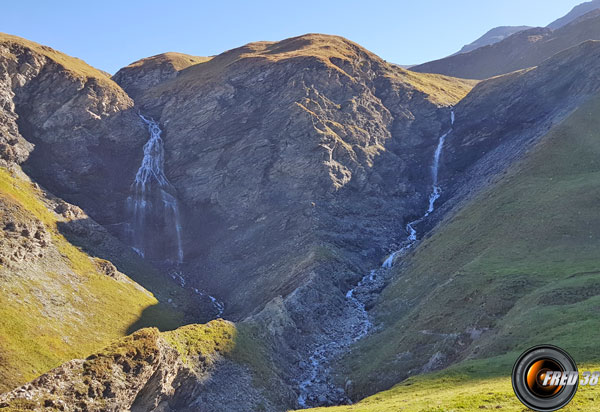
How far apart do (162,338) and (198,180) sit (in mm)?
76273

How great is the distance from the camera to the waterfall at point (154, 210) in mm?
106125

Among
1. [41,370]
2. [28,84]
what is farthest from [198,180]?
[41,370]

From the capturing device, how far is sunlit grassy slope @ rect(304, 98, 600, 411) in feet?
120

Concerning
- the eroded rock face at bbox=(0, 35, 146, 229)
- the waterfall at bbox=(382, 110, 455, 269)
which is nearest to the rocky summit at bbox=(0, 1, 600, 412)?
the eroded rock face at bbox=(0, 35, 146, 229)

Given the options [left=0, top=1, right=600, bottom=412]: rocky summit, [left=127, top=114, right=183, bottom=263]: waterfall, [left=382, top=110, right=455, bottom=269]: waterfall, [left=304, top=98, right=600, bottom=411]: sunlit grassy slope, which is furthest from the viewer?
[left=127, top=114, right=183, bottom=263]: waterfall

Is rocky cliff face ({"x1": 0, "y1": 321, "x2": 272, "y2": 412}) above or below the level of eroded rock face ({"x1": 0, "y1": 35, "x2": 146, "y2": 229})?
below

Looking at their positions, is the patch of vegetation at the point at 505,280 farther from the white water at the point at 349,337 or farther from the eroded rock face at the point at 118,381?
the eroded rock face at the point at 118,381

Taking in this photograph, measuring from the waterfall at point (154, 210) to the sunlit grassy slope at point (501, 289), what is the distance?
175 feet

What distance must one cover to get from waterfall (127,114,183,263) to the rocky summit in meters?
0.51

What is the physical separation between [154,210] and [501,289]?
8146 cm

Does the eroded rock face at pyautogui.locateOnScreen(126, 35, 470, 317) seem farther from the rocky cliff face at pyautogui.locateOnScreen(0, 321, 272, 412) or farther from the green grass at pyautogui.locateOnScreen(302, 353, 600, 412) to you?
the green grass at pyautogui.locateOnScreen(302, 353, 600, 412)

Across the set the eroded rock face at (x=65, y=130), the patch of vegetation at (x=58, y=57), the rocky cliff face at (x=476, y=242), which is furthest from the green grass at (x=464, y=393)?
the patch of vegetation at (x=58, y=57)

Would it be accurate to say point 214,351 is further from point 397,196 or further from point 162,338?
point 397,196

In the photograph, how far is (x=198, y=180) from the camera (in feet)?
386
